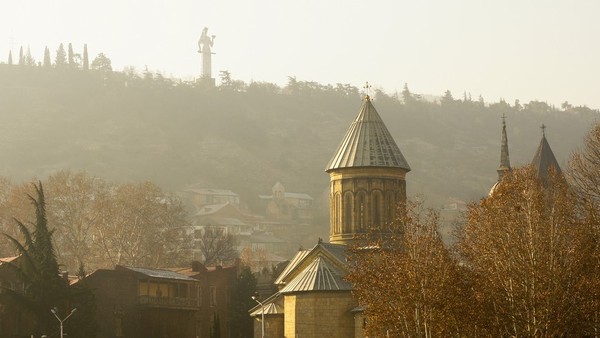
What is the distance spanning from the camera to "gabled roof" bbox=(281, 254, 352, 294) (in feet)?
186

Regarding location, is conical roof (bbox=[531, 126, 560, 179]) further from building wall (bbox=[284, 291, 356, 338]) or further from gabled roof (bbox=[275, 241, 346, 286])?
building wall (bbox=[284, 291, 356, 338])

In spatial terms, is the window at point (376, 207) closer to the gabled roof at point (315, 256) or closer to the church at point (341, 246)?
the church at point (341, 246)

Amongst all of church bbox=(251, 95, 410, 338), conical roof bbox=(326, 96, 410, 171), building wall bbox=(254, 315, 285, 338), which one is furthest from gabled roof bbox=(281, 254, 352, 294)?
conical roof bbox=(326, 96, 410, 171)

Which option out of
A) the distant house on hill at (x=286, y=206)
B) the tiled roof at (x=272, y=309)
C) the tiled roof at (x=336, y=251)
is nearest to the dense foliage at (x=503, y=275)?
the tiled roof at (x=336, y=251)

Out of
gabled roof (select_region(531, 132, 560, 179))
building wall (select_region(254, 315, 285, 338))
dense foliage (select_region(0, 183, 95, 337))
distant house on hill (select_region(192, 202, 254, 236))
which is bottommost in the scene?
building wall (select_region(254, 315, 285, 338))

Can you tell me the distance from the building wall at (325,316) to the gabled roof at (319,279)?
254 mm

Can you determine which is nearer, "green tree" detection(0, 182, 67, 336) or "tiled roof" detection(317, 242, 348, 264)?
"green tree" detection(0, 182, 67, 336)

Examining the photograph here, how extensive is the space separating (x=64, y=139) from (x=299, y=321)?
465ft

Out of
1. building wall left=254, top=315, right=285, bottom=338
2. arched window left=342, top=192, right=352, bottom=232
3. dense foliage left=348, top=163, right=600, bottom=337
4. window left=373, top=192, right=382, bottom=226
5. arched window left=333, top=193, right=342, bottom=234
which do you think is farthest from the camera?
arched window left=333, top=193, right=342, bottom=234

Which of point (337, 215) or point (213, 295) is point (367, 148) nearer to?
point (337, 215)

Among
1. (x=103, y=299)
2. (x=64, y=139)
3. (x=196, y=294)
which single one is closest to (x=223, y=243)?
(x=196, y=294)

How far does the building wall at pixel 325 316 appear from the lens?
185ft

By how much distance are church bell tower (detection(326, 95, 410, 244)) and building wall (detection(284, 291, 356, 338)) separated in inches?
237

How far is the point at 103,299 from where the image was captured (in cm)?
7175
